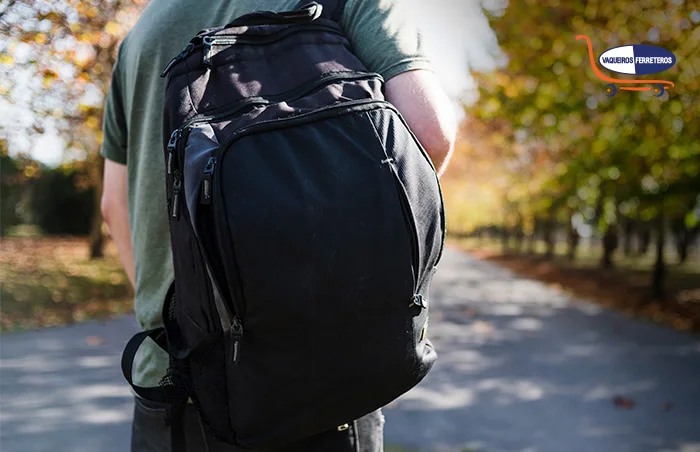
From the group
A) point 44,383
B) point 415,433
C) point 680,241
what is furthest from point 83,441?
point 680,241

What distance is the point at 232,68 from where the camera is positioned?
1.32 m

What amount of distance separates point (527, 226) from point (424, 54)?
3085 centimetres

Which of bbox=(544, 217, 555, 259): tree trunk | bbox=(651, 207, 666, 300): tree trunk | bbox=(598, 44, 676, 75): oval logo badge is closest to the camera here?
bbox=(598, 44, 676, 75): oval logo badge

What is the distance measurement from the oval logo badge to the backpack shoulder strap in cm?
182

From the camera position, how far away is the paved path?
491 centimetres

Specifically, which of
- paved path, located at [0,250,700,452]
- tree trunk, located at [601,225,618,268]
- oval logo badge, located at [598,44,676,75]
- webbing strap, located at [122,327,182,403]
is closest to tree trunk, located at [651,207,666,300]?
paved path, located at [0,250,700,452]

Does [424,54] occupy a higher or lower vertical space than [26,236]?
higher

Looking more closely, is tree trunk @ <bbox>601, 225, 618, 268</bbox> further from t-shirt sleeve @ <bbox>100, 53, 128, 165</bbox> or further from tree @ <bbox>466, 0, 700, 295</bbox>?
t-shirt sleeve @ <bbox>100, 53, 128, 165</bbox>

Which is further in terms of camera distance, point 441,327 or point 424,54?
point 441,327

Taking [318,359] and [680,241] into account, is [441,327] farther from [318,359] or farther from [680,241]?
[680,241]

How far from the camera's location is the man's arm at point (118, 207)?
172cm

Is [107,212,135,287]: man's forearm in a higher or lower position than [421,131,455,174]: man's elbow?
lower

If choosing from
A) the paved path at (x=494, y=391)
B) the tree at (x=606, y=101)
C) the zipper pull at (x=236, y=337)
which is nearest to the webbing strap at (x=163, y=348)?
the zipper pull at (x=236, y=337)

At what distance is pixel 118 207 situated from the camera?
1.73m
